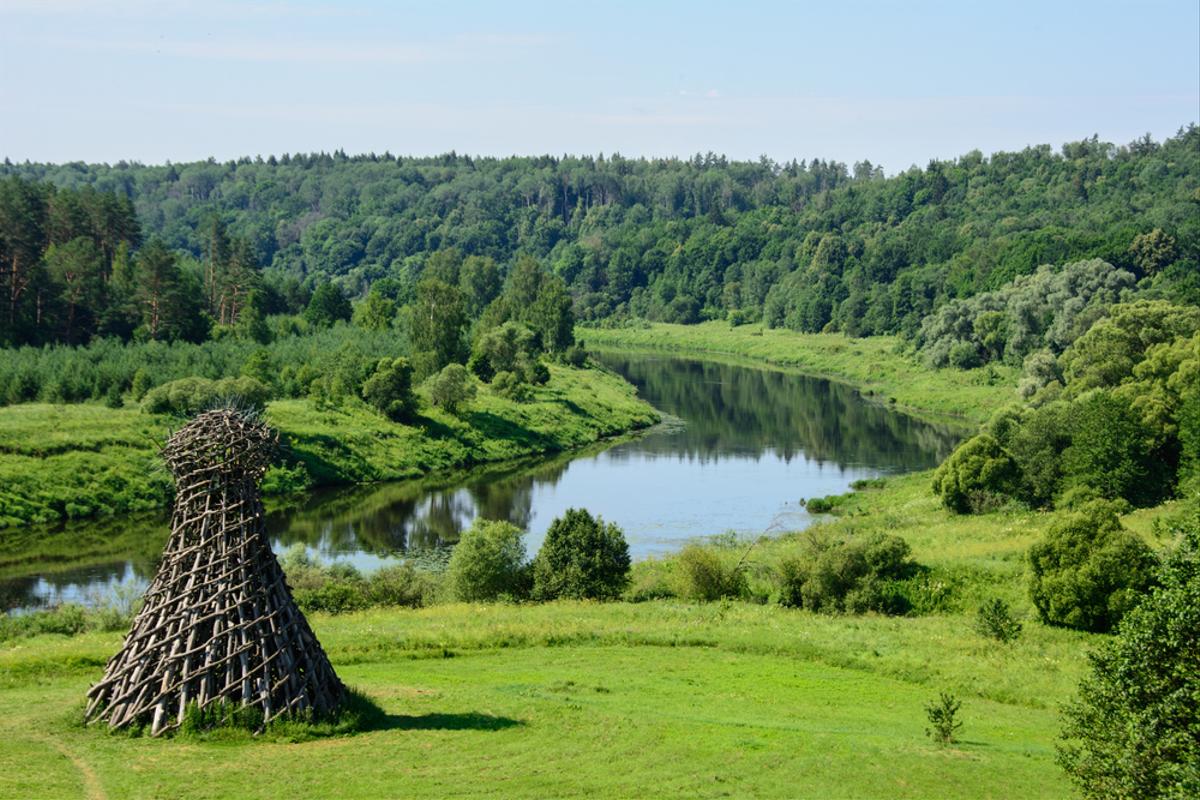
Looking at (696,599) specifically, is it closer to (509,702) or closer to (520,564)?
(520,564)

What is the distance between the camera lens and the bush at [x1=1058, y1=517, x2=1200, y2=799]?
20.3 m

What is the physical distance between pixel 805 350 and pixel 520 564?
11735 cm

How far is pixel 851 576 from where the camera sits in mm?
45500

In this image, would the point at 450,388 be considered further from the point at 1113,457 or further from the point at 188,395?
the point at 1113,457

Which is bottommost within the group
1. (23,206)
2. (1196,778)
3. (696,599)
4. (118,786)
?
(696,599)

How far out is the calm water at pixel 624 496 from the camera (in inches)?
2259

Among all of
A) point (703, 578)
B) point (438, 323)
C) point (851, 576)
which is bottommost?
point (703, 578)

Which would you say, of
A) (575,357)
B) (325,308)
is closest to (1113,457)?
(575,357)

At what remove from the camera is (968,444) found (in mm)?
62594

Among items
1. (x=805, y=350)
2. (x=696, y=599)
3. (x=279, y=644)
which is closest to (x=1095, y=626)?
(x=696, y=599)

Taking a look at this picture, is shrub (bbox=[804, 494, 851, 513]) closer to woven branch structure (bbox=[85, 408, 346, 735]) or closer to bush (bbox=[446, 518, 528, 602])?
bush (bbox=[446, 518, 528, 602])

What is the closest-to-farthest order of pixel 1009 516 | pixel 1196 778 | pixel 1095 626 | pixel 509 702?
pixel 1196 778 → pixel 509 702 → pixel 1095 626 → pixel 1009 516

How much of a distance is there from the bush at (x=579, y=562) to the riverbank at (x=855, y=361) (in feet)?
215

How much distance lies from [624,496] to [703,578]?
29149mm
